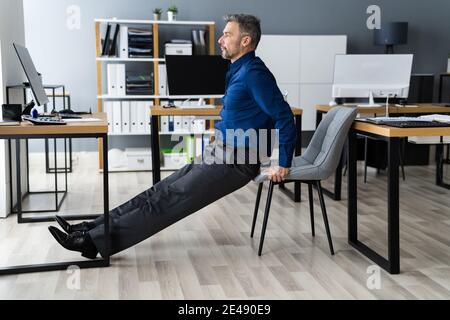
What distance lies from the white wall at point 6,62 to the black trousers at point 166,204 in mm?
1370

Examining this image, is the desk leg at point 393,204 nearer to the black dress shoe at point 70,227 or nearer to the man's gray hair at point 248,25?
the man's gray hair at point 248,25

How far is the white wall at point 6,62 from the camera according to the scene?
13.2 feet

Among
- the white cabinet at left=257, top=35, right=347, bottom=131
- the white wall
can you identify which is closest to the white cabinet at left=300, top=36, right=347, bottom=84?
the white cabinet at left=257, top=35, right=347, bottom=131

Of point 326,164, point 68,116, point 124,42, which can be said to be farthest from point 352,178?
point 124,42

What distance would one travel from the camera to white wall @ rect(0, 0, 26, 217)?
13.2 feet

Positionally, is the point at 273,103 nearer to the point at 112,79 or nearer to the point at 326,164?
the point at 326,164

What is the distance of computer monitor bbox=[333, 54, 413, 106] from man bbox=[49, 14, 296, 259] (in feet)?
7.20

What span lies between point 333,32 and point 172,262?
4.90 m

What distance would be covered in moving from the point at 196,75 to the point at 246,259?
2.15 meters

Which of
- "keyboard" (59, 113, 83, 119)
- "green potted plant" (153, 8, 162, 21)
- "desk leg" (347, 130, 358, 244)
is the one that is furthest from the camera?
"green potted plant" (153, 8, 162, 21)

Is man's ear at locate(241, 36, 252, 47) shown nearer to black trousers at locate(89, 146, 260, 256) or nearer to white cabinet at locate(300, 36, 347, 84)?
black trousers at locate(89, 146, 260, 256)

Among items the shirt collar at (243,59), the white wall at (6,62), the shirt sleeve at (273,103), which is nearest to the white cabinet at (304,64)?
the white wall at (6,62)
